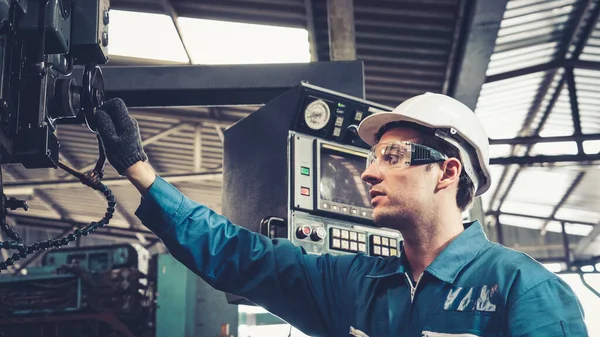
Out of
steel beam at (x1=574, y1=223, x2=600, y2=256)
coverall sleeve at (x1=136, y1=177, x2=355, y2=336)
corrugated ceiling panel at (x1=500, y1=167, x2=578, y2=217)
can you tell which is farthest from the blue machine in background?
steel beam at (x1=574, y1=223, x2=600, y2=256)

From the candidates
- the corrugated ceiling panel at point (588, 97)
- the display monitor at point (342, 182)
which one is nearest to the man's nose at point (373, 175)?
the display monitor at point (342, 182)

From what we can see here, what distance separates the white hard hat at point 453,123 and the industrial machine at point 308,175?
1.74ft

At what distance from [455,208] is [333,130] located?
80 centimetres

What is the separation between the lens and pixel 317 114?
2475mm

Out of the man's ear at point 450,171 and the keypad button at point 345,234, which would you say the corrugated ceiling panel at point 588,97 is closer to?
the keypad button at point 345,234

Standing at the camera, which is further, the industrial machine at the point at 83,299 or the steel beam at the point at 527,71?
the steel beam at the point at 527,71

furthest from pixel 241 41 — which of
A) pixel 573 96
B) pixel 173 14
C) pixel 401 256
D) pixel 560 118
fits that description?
pixel 560 118

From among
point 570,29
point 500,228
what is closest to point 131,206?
point 500,228

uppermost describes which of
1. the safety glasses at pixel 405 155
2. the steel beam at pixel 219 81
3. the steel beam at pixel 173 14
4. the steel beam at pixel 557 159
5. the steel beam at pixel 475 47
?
the steel beam at pixel 173 14

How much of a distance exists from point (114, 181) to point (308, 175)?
217 inches

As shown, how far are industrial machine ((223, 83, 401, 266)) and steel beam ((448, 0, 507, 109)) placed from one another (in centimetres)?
175

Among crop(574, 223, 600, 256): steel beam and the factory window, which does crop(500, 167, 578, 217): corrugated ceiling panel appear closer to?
crop(574, 223, 600, 256): steel beam

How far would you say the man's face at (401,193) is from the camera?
1.75 meters

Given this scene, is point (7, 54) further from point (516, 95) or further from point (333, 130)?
point (516, 95)
